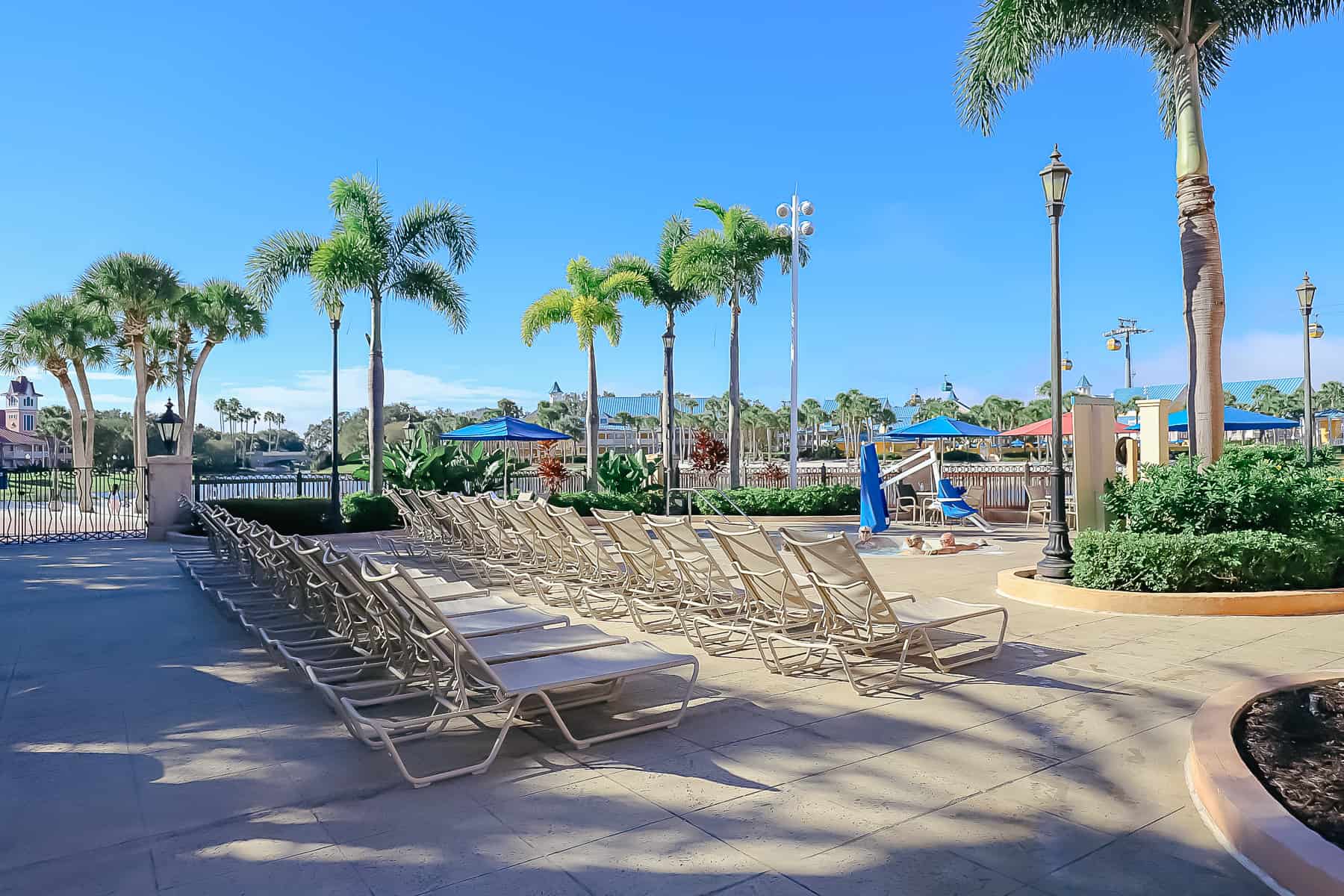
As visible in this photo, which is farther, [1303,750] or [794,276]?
[794,276]

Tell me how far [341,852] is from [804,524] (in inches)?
537

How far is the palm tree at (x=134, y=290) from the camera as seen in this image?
24422 mm

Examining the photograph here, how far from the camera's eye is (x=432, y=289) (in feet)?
65.0

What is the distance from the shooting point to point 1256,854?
9.52 feet

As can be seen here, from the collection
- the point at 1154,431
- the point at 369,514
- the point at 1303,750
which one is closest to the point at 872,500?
the point at 1154,431

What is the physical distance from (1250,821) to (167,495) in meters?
16.2

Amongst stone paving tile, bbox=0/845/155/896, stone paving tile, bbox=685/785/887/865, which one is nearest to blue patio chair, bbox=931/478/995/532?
stone paving tile, bbox=685/785/887/865

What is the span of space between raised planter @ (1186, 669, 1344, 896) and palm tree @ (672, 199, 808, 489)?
687 inches

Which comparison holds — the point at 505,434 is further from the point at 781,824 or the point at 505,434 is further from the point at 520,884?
the point at 520,884

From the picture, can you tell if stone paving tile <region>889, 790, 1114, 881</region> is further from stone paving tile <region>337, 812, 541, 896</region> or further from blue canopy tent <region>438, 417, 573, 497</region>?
blue canopy tent <region>438, 417, 573, 497</region>

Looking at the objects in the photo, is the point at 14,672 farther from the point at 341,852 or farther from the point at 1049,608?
the point at 1049,608

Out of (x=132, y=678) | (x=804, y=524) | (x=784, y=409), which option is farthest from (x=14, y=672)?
(x=784, y=409)

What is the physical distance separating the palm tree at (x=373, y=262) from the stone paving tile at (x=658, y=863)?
15.2 meters

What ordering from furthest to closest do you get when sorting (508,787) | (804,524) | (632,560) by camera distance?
(804,524) < (632,560) < (508,787)
